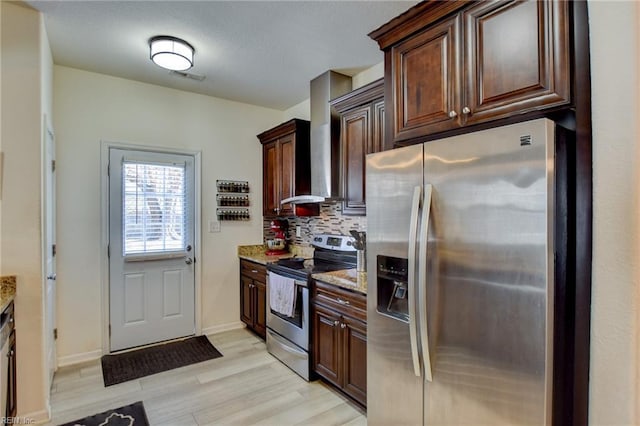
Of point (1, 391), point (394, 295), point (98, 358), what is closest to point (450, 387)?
point (394, 295)

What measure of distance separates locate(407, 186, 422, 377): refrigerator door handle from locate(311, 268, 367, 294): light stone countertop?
0.63m

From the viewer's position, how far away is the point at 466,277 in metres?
1.45

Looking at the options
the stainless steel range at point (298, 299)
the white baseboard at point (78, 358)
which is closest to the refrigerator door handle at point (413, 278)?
the stainless steel range at point (298, 299)

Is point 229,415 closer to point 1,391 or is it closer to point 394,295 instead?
point 1,391

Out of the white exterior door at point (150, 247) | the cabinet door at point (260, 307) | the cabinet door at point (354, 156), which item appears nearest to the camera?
the cabinet door at point (354, 156)

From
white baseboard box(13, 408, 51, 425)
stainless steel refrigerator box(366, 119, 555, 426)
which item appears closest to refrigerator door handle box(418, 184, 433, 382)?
stainless steel refrigerator box(366, 119, 555, 426)

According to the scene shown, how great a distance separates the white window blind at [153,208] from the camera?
3.44 meters

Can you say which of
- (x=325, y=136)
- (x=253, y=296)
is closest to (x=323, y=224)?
(x=325, y=136)

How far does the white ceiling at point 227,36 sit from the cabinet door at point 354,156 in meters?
0.54

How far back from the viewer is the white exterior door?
11.1 ft

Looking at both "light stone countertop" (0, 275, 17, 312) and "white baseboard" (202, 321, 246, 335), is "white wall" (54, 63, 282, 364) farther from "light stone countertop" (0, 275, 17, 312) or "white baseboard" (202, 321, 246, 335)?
"light stone countertop" (0, 275, 17, 312)

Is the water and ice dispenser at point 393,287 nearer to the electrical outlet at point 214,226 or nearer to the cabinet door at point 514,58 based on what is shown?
the cabinet door at point 514,58

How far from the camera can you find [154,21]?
2373 mm

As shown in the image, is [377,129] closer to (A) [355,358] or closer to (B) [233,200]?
(A) [355,358]
